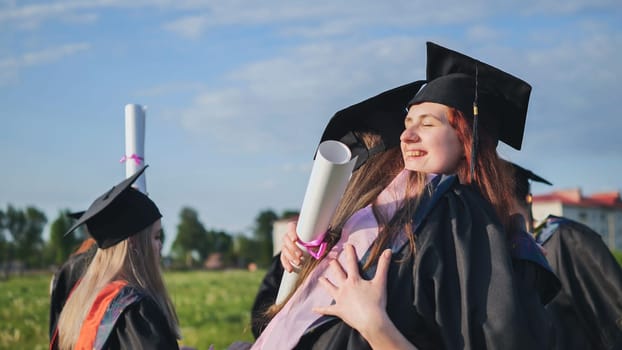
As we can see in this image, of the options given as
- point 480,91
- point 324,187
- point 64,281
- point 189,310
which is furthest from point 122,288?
point 189,310

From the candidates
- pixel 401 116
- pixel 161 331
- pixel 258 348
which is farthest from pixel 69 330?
pixel 401 116

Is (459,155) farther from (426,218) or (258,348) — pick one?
(258,348)

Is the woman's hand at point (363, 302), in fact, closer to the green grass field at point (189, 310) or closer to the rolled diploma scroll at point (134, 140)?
the rolled diploma scroll at point (134, 140)

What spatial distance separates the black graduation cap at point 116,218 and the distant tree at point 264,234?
4021cm

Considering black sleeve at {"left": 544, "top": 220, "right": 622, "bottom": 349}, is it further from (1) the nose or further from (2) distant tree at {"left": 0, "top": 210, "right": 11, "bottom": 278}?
(2) distant tree at {"left": 0, "top": 210, "right": 11, "bottom": 278}

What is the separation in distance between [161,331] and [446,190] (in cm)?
198

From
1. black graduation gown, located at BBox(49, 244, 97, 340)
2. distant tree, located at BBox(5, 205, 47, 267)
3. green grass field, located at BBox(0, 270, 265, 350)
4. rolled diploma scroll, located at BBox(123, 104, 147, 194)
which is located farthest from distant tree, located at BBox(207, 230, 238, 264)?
rolled diploma scroll, located at BBox(123, 104, 147, 194)

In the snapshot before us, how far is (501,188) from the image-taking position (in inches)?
104

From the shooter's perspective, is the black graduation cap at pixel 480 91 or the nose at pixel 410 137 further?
the black graduation cap at pixel 480 91

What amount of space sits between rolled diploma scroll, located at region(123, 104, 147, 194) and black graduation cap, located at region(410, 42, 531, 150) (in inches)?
88.8

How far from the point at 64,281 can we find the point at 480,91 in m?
4.00

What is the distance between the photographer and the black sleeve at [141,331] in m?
3.76

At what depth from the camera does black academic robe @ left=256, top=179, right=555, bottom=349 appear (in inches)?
86.5

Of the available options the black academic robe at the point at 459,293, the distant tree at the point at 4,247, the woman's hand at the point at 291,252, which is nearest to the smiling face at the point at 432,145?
the black academic robe at the point at 459,293
